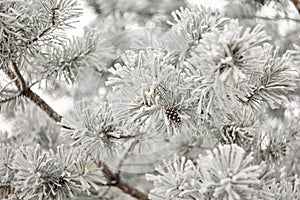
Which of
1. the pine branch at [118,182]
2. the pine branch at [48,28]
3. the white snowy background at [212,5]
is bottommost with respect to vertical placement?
the pine branch at [118,182]

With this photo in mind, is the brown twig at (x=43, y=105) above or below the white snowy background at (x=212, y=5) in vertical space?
below

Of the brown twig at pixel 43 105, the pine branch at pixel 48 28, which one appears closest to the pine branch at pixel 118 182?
the brown twig at pixel 43 105

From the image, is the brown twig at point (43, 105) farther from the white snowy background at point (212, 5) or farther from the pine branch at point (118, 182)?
the white snowy background at point (212, 5)

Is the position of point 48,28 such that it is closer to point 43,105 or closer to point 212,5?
point 43,105

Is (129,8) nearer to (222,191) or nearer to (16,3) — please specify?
(16,3)

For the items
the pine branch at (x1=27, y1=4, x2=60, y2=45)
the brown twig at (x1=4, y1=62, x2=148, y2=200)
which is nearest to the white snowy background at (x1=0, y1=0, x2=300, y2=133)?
the brown twig at (x1=4, y1=62, x2=148, y2=200)

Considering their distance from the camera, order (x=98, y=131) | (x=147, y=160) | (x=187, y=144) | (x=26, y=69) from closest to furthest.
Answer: (x=98, y=131), (x=26, y=69), (x=187, y=144), (x=147, y=160)

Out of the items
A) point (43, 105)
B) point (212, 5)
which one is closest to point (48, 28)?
point (43, 105)

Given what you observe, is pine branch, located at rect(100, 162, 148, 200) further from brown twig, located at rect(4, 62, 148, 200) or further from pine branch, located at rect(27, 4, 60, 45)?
pine branch, located at rect(27, 4, 60, 45)

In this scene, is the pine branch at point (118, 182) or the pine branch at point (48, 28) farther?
the pine branch at point (118, 182)

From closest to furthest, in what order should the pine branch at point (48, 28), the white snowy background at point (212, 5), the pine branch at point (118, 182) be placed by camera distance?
1. the pine branch at point (48, 28)
2. the pine branch at point (118, 182)
3. the white snowy background at point (212, 5)

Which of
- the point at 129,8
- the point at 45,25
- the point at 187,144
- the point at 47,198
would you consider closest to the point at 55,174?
the point at 47,198
